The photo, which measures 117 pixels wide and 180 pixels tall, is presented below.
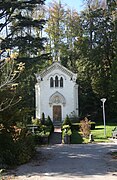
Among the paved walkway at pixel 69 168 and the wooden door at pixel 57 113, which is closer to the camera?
the paved walkway at pixel 69 168

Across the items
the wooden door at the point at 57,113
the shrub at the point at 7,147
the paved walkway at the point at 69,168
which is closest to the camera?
the paved walkway at the point at 69,168

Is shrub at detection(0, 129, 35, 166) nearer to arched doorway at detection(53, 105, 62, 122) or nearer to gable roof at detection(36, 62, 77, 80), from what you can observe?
arched doorway at detection(53, 105, 62, 122)

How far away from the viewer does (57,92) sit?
145 feet

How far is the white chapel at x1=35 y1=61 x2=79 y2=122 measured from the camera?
44094 mm

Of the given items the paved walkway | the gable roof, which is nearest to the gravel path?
the paved walkway

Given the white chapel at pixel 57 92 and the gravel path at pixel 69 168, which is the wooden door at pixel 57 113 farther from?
the gravel path at pixel 69 168

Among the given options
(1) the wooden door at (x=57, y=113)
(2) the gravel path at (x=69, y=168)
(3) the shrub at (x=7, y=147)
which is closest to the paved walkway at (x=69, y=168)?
(2) the gravel path at (x=69, y=168)

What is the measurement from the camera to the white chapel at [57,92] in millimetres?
44094

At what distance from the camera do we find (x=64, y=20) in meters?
51.2

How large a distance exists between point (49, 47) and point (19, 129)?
36.3 m

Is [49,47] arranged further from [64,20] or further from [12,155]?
[12,155]

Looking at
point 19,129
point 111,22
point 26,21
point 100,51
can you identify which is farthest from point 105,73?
point 19,129

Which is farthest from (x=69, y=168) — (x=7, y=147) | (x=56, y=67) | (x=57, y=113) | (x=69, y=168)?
(x=56, y=67)

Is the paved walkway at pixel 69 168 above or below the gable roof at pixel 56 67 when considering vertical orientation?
below
